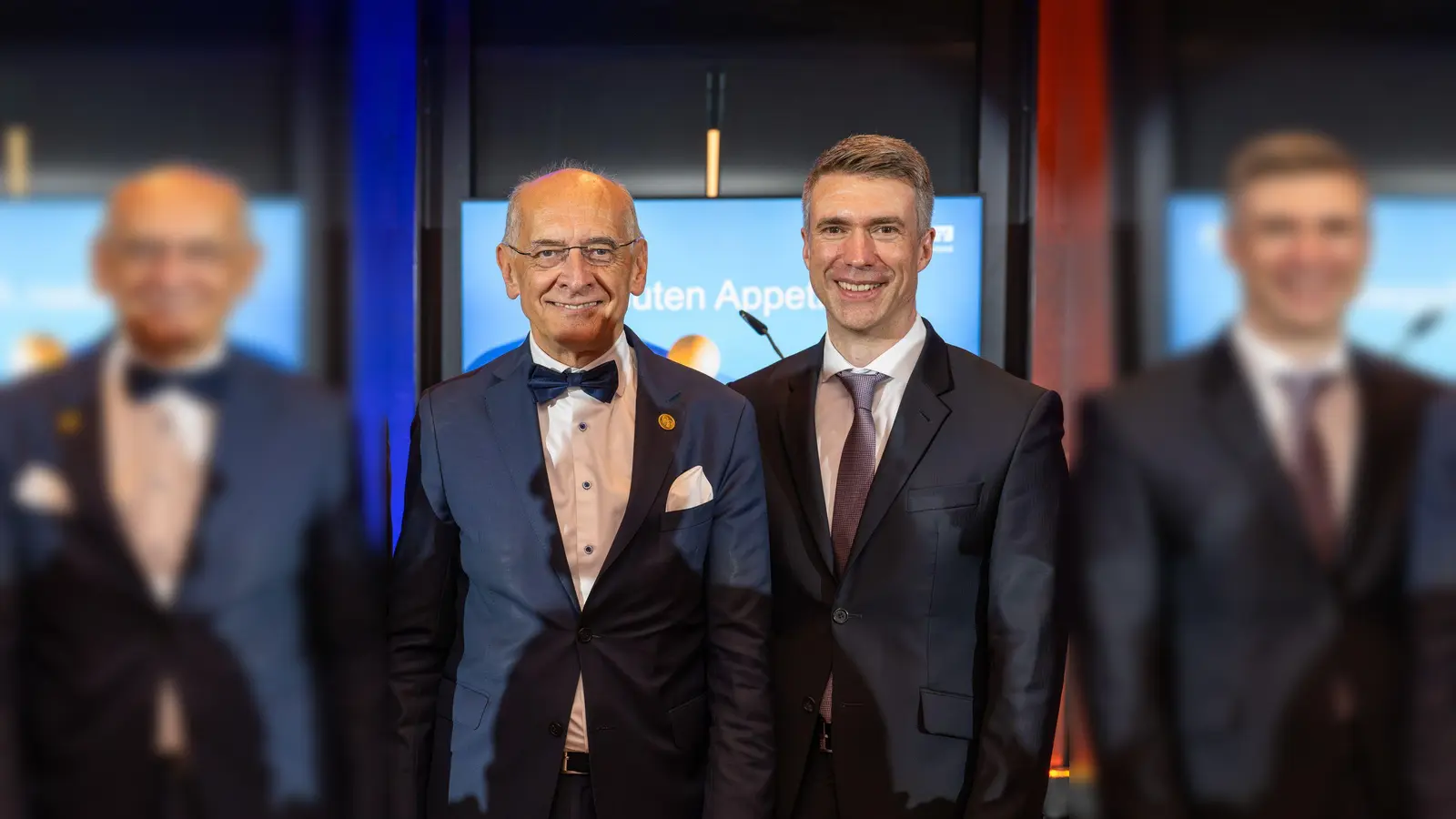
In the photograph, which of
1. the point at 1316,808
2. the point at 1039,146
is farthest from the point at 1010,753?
the point at 1039,146

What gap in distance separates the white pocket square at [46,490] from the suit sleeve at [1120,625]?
90 centimetres

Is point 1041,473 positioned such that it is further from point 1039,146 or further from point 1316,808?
point 1039,146

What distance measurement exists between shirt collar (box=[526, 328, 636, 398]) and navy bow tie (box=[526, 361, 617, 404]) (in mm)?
15

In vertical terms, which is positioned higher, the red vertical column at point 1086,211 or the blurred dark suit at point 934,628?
the red vertical column at point 1086,211

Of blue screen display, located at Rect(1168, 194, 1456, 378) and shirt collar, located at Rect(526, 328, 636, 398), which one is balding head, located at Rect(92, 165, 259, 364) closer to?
blue screen display, located at Rect(1168, 194, 1456, 378)

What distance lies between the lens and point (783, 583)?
6.78 feet

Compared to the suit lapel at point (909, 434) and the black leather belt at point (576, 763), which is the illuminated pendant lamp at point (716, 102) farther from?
the black leather belt at point (576, 763)

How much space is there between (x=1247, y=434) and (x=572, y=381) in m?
1.27

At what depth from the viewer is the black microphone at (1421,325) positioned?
0.88 metres

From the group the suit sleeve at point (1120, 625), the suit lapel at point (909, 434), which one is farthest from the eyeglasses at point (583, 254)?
the suit sleeve at point (1120, 625)

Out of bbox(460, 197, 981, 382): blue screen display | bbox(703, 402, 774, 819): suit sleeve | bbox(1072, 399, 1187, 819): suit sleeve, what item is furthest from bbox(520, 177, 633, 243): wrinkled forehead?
bbox(460, 197, 981, 382): blue screen display

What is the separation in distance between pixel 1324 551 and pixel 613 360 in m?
1.34

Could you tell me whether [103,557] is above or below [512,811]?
above

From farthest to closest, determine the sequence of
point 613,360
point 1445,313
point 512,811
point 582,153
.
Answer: point 582,153, point 613,360, point 512,811, point 1445,313
